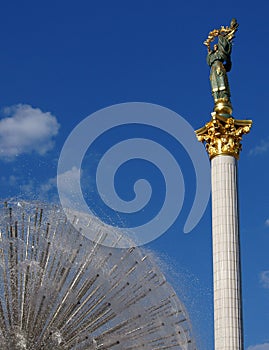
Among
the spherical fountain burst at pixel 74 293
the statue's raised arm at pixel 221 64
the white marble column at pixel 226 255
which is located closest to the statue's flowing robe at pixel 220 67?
the statue's raised arm at pixel 221 64

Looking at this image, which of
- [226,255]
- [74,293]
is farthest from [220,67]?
[74,293]

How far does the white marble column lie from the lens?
1631 centimetres

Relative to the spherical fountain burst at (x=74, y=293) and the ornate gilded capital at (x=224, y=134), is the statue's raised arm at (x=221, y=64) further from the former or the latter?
the spherical fountain burst at (x=74, y=293)

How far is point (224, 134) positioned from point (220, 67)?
1992mm

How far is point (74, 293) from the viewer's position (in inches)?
568

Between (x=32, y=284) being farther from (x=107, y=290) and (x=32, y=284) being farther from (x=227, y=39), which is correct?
(x=227, y=39)

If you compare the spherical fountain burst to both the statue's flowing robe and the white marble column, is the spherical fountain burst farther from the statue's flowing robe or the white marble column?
the statue's flowing robe

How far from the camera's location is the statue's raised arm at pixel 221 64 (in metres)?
19.0

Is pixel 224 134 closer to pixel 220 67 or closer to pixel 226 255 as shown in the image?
pixel 220 67

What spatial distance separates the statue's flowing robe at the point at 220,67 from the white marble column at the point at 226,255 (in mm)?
1948

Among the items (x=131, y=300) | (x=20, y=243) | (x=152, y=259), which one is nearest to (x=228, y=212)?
(x=152, y=259)

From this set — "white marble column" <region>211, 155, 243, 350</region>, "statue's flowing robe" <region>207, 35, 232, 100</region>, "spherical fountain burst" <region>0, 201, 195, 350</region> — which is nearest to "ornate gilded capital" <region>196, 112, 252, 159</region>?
"white marble column" <region>211, 155, 243, 350</region>

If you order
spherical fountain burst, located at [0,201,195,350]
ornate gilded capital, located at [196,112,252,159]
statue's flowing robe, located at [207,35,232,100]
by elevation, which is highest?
statue's flowing robe, located at [207,35,232,100]

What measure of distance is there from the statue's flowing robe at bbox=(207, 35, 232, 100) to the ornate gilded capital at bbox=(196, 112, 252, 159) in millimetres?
876
